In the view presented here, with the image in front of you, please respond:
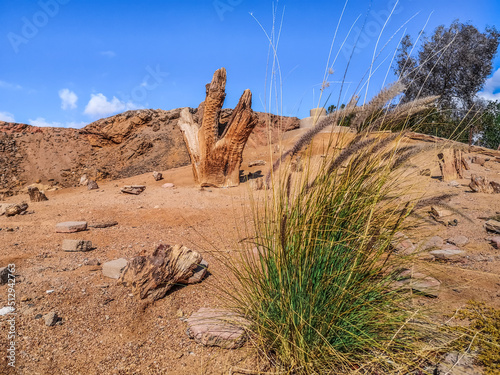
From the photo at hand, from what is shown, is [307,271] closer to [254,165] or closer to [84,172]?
[254,165]

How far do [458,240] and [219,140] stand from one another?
5.41 metres

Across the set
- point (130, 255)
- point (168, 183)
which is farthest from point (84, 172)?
point (130, 255)

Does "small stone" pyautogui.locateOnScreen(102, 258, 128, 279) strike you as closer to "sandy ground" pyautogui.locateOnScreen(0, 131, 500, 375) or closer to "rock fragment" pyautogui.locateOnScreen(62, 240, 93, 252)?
"sandy ground" pyautogui.locateOnScreen(0, 131, 500, 375)

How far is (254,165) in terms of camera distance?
10398 mm

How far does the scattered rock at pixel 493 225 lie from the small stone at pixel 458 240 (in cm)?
46

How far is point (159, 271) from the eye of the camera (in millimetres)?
2812

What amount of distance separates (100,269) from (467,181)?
7.22 m

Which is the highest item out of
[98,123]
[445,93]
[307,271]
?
[445,93]

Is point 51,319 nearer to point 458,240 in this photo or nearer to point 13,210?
point 13,210

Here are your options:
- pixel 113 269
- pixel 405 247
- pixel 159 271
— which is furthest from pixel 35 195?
pixel 405 247

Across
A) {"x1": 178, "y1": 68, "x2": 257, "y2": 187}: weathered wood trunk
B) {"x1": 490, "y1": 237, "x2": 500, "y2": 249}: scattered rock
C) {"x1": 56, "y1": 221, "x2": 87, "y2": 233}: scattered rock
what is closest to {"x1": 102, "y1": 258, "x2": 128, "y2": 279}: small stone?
{"x1": 56, "y1": 221, "x2": 87, "y2": 233}: scattered rock

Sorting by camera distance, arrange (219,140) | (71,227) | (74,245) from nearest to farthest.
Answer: (74,245) < (71,227) < (219,140)

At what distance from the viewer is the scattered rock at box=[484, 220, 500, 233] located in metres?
4.31

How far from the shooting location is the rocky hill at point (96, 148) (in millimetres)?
12164
